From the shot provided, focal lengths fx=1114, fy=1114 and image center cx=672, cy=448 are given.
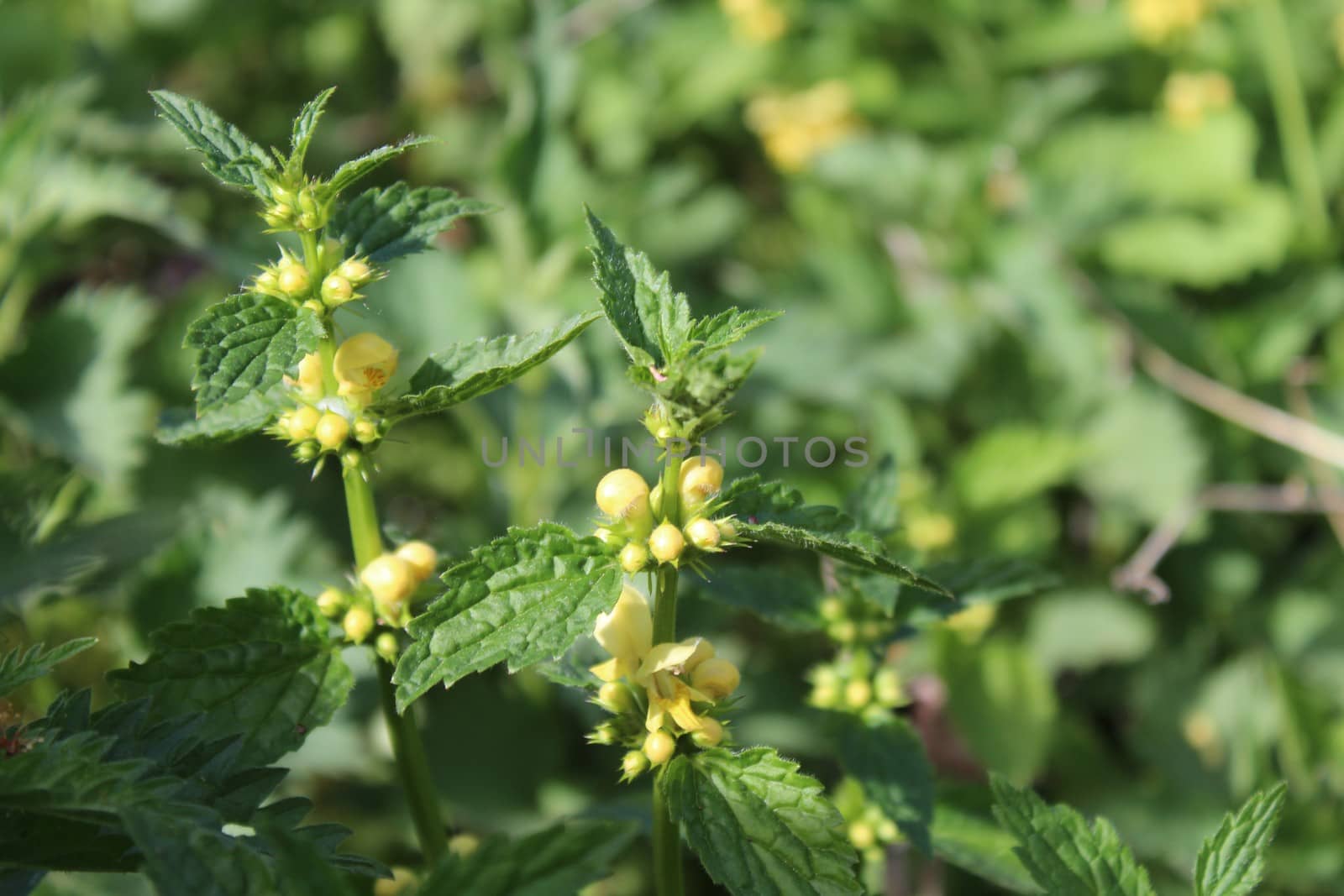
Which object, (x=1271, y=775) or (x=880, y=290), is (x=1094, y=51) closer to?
(x=880, y=290)

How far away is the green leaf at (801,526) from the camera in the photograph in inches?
32.2

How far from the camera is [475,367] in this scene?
92 centimetres

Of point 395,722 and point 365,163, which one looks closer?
point 365,163

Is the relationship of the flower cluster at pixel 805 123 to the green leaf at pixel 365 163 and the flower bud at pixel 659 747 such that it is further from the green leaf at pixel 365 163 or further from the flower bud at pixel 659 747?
the flower bud at pixel 659 747

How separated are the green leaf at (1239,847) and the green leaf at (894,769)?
0.24 metres

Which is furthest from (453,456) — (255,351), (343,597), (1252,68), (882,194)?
(1252,68)

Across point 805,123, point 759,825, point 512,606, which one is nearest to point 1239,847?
point 759,825

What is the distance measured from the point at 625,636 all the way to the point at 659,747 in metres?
0.10

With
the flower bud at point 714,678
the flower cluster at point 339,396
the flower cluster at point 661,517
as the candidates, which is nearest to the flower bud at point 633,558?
the flower cluster at point 661,517

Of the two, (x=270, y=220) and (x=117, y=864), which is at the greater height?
(x=270, y=220)

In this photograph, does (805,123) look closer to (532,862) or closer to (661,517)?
(661,517)

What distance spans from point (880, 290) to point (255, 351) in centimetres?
173

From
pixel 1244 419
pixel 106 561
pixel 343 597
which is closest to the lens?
pixel 343 597

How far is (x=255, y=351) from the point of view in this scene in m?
0.85
